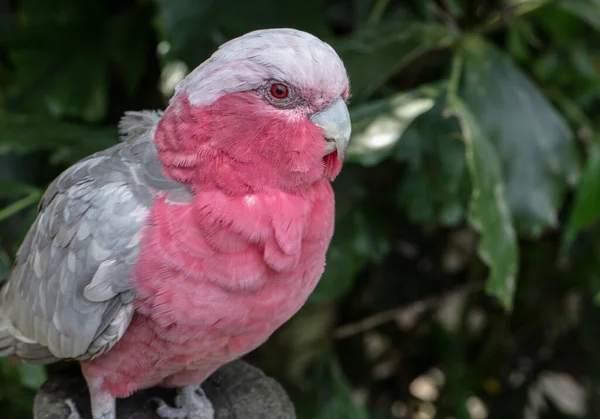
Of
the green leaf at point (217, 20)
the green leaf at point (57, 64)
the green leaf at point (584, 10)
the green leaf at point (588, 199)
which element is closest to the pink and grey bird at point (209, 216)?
the green leaf at point (217, 20)

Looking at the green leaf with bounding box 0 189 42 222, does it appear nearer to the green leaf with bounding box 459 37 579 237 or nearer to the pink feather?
the pink feather

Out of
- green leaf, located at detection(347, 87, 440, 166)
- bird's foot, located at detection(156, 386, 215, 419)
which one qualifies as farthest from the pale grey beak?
bird's foot, located at detection(156, 386, 215, 419)

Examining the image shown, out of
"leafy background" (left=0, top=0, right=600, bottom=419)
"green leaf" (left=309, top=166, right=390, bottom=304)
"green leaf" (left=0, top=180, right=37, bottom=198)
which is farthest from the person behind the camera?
"green leaf" (left=309, top=166, right=390, bottom=304)

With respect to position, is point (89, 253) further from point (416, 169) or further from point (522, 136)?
point (522, 136)

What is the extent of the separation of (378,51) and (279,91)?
2.37 feet

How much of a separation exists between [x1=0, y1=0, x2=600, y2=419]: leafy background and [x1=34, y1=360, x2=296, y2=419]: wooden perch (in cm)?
12

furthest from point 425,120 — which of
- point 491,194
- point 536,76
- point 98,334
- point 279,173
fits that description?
point 98,334

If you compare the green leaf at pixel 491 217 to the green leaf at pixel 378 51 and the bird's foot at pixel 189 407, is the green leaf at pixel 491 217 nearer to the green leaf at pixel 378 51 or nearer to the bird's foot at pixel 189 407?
the green leaf at pixel 378 51

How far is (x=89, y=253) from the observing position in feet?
3.87

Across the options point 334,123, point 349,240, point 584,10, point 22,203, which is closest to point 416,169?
point 349,240

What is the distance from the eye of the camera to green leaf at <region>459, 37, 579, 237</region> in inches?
69.6

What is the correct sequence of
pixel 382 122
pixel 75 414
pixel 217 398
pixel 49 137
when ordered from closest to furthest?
pixel 75 414, pixel 217 398, pixel 382 122, pixel 49 137

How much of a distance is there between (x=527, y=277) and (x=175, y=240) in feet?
5.12

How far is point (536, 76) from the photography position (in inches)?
85.1
